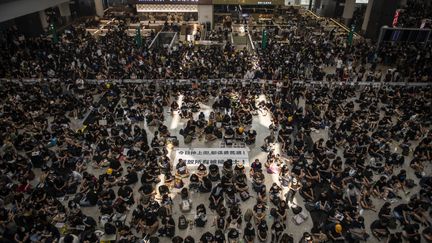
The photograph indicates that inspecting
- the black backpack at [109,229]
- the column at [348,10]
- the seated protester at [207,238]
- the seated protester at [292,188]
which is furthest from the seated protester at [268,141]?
the column at [348,10]

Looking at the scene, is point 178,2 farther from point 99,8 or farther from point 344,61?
point 344,61

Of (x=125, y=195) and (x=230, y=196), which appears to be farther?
(x=230, y=196)

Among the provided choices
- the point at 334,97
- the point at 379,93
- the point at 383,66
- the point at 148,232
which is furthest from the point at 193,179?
the point at 383,66

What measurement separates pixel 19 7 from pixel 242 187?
25.0 meters

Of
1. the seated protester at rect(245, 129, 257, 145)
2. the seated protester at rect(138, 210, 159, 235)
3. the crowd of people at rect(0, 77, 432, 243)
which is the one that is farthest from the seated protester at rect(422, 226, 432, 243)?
the seated protester at rect(138, 210, 159, 235)

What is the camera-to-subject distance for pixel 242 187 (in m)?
11.6

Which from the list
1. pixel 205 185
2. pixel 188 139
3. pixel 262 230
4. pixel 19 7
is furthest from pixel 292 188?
pixel 19 7

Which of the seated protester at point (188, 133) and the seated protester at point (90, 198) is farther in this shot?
the seated protester at point (188, 133)

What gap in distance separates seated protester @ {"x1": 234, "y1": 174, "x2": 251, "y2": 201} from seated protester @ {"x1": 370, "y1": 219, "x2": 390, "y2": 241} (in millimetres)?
4461

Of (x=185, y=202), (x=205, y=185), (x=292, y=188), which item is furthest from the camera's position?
(x=292, y=188)

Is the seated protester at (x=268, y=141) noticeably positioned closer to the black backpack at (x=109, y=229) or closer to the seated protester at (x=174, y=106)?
the seated protester at (x=174, y=106)

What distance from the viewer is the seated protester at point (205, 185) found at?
11722 millimetres

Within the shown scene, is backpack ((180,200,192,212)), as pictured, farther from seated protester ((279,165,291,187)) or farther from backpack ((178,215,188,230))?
seated protester ((279,165,291,187))

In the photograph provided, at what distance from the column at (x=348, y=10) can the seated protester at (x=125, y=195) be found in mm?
35912
